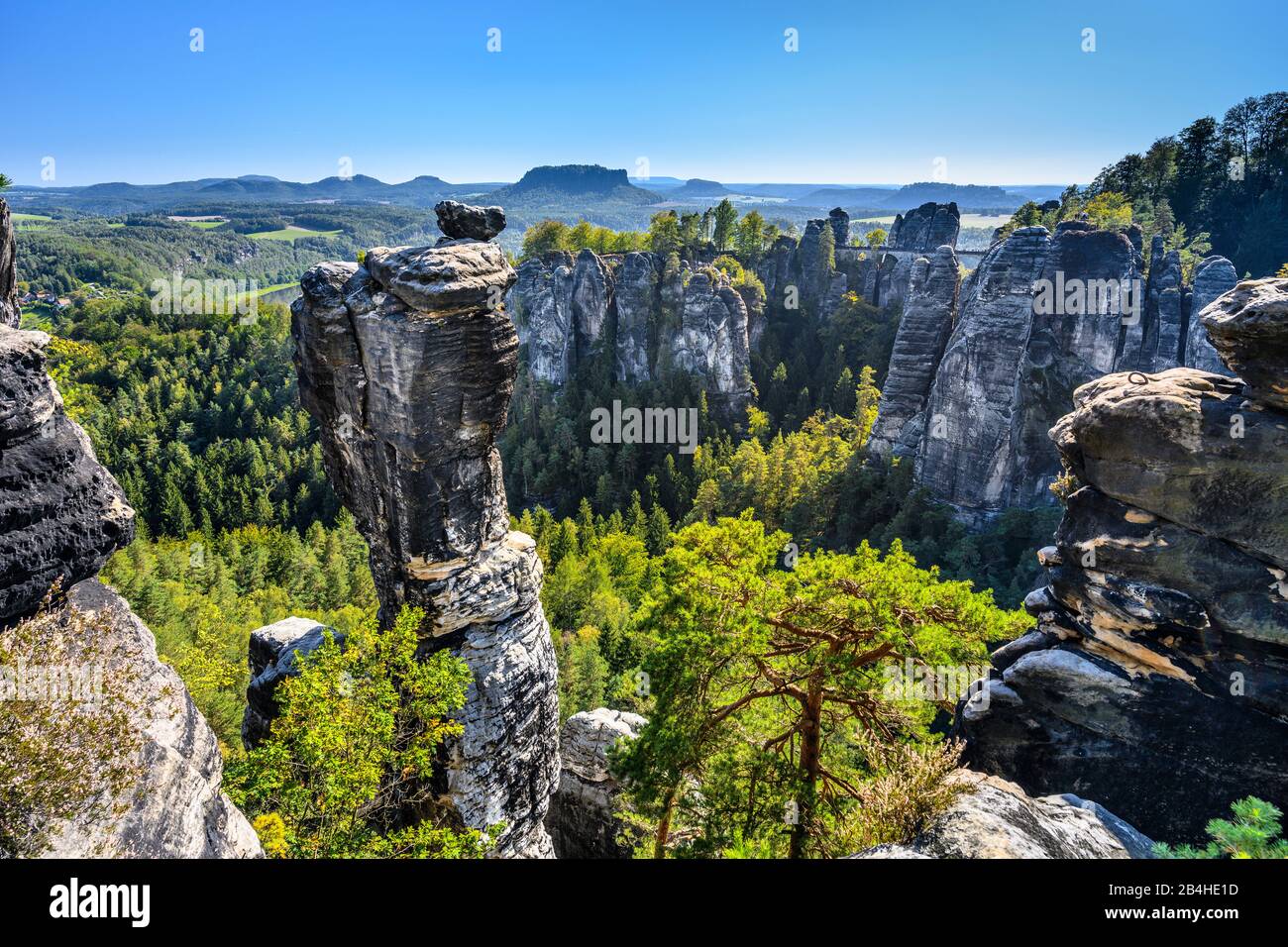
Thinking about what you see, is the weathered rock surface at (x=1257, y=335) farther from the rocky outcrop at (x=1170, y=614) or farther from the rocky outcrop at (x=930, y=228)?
the rocky outcrop at (x=930, y=228)

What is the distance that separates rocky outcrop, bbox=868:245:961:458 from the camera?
1572 inches

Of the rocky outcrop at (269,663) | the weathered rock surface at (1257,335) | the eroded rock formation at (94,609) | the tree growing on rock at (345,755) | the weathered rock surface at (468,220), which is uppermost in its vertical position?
the weathered rock surface at (468,220)

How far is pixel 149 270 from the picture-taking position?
161 metres

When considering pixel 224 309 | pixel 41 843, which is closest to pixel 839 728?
pixel 41 843

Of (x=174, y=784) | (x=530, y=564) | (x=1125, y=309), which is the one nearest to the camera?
(x=174, y=784)

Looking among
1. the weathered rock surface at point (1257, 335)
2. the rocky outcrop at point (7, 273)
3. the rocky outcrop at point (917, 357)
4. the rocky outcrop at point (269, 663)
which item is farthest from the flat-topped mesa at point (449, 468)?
the rocky outcrop at point (917, 357)

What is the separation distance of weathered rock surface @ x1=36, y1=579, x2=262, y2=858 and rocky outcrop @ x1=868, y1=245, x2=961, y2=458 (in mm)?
38339

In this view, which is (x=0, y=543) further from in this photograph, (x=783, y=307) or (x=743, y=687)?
(x=783, y=307)

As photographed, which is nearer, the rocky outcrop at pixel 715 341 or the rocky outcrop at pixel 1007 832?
the rocky outcrop at pixel 1007 832

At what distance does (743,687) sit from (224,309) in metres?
119

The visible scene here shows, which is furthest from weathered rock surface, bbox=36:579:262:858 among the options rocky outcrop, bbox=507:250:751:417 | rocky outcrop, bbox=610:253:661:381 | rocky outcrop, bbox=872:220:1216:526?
rocky outcrop, bbox=610:253:661:381

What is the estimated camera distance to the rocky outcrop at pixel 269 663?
540 inches

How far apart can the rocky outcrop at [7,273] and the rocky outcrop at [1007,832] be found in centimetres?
1247

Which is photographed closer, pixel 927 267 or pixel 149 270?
pixel 927 267
